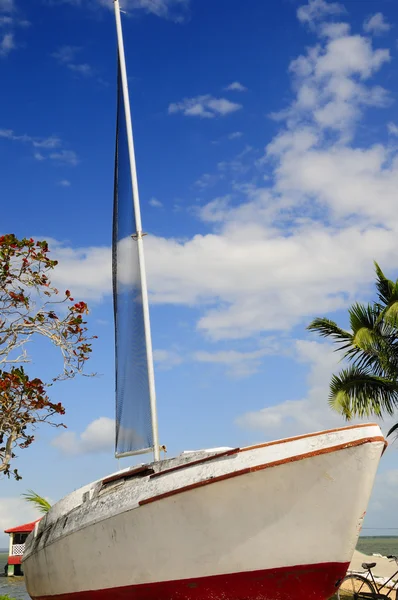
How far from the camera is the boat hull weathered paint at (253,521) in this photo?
7902mm

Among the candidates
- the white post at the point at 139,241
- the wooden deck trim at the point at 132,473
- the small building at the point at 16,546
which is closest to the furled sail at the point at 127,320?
the white post at the point at 139,241

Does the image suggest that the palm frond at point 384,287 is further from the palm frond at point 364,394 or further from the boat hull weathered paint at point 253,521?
the boat hull weathered paint at point 253,521

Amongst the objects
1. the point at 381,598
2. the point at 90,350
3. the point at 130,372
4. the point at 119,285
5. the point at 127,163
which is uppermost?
the point at 127,163

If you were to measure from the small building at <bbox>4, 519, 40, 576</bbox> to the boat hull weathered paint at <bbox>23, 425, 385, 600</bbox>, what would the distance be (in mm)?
37521

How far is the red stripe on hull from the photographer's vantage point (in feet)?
26.6

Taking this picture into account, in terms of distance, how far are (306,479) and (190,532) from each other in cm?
180

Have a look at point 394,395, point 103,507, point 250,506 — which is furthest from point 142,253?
point 394,395

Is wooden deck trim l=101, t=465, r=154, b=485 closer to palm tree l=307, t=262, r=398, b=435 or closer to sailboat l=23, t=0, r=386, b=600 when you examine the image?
sailboat l=23, t=0, r=386, b=600

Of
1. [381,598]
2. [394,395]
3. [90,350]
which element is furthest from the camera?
[394,395]

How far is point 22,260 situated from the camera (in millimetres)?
13016

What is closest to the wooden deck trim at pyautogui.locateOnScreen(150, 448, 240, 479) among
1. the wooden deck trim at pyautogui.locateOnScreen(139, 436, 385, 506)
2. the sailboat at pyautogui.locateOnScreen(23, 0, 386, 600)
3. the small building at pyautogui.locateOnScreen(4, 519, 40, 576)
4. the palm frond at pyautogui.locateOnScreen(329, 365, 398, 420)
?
the sailboat at pyautogui.locateOnScreen(23, 0, 386, 600)

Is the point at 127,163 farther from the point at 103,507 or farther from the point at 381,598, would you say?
the point at 381,598

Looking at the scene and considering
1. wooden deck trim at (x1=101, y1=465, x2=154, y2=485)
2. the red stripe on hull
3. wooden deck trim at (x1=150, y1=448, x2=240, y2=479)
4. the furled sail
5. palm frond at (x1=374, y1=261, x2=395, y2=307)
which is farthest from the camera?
palm frond at (x1=374, y1=261, x2=395, y2=307)

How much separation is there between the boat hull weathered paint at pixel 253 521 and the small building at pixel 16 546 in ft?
123
